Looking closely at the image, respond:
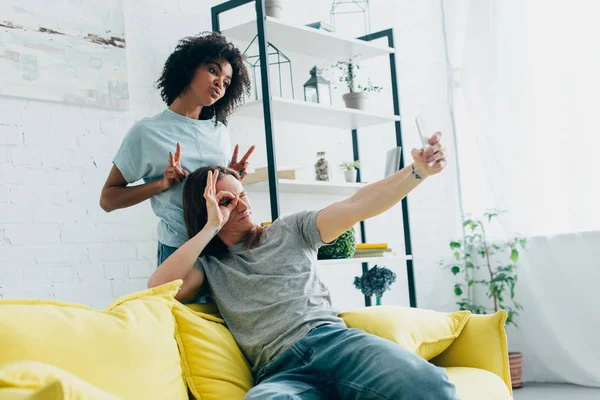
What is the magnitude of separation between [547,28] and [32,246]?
9.82 ft

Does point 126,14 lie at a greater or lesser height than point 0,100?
greater

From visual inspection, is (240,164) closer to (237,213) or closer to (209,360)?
(237,213)

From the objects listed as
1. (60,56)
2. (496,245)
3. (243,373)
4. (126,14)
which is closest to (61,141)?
(60,56)

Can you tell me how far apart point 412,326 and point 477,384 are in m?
0.26

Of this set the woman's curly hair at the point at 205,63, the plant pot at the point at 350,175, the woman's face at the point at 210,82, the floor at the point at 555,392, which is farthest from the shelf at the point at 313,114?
the floor at the point at 555,392

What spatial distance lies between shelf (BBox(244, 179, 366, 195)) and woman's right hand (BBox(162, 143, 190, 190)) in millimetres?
877

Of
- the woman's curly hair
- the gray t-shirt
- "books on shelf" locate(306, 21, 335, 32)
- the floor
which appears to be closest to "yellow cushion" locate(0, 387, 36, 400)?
the gray t-shirt

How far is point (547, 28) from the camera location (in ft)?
12.7

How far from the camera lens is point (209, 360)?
1.75 meters

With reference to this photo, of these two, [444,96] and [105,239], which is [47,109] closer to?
[105,239]

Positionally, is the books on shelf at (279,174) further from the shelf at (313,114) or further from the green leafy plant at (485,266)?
the green leafy plant at (485,266)

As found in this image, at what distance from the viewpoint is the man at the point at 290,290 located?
165cm

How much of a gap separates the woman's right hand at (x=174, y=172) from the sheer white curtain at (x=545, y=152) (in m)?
2.44

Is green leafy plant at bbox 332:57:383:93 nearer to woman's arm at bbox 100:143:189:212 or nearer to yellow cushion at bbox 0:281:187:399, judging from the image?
woman's arm at bbox 100:143:189:212
